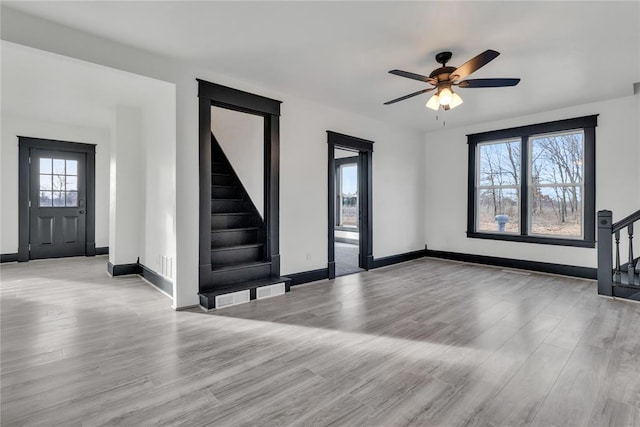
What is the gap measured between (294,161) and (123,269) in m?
3.31

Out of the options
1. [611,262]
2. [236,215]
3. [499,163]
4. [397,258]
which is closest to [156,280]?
[236,215]

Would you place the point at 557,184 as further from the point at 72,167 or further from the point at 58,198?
the point at 58,198

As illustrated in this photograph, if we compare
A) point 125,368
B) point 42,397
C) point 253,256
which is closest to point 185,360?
point 125,368

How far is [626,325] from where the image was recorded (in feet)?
10.4

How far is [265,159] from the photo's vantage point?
4.56 meters

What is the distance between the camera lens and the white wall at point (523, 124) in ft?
15.7

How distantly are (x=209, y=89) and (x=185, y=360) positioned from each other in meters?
3.01

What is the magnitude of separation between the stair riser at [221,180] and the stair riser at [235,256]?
1455 mm

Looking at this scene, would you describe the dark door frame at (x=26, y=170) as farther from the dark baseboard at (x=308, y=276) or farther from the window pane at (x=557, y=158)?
the window pane at (x=557, y=158)

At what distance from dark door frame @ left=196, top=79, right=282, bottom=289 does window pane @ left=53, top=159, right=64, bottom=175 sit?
4922 millimetres

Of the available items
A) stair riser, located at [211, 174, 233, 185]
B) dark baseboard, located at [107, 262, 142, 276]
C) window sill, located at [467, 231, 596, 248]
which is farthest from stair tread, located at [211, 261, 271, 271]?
window sill, located at [467, 231, 596, 248]

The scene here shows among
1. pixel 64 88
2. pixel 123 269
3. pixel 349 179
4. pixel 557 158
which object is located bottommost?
pixel 123 269

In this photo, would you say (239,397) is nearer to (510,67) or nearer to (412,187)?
(510,67)

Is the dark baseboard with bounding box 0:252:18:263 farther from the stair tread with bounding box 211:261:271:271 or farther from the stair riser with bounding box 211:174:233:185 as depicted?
the stair tread with bounding box 211:261:271:271
